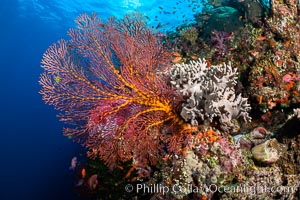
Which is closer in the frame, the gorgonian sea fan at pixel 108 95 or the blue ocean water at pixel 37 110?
the gorgonian sea fan at pixel 108 95

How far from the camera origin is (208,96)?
12.5 feet

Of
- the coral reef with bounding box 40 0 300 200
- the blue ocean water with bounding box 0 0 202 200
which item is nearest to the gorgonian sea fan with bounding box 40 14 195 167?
the coral reef with bounding box 40 0 300 200

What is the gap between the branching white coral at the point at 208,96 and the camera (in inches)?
151

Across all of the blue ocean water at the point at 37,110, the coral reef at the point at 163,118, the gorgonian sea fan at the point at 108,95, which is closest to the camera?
the coral reef at the point at 163,118

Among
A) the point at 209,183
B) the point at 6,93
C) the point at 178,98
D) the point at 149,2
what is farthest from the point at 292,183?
the point at 6,93

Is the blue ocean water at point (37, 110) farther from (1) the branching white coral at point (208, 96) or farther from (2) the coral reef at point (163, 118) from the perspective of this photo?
(1) the branching white coral at point (208, 96)

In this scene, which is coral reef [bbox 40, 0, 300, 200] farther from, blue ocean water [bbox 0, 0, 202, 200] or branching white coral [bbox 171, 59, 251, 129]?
blue ocean water [bbox 0, 0, 202, 200]

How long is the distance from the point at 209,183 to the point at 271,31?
5077mm

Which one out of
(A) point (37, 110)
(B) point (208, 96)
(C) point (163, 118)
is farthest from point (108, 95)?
(A) point (37, 110)

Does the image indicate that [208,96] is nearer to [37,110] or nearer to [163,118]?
[163,118]

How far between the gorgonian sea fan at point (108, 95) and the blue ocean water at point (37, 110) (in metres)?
5.35

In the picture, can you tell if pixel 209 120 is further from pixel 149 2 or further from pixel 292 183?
pixel 149 2

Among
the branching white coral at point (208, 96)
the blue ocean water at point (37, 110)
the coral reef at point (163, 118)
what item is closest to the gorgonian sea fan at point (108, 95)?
the coral reef at point (163, 118)

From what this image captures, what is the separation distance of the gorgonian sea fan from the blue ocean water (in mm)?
5353
